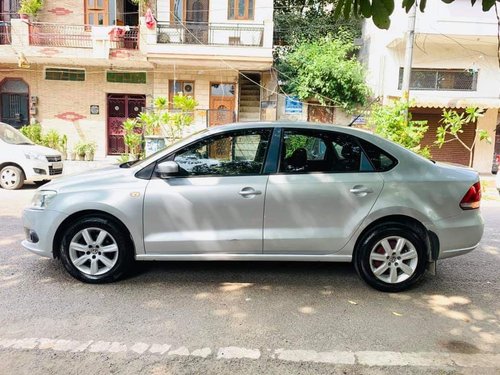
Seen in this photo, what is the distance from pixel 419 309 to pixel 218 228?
78.8 inches

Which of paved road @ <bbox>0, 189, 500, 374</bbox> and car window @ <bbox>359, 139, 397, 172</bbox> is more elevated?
car window @ <bbox>359, 139, 397, 172</bbox>

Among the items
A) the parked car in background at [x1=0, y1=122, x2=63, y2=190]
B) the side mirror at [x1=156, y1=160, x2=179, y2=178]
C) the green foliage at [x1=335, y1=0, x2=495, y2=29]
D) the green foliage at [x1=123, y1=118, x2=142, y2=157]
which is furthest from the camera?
the green foliage at [x1=123, y1=118, x2=142, y2=157]

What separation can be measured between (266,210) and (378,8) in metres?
2.07

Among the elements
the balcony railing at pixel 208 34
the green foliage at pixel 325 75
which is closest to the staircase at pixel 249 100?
the green foliage at pixel 325 75

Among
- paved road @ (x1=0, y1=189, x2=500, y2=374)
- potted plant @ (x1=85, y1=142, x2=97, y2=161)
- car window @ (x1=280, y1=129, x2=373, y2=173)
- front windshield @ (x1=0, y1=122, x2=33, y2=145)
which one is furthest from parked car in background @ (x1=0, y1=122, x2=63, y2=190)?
car window @ (x1=280, y1=129, x2=373, y2=173)

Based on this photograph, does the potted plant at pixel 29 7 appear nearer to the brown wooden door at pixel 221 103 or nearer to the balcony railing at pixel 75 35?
the balcony railing at pixel 75 35

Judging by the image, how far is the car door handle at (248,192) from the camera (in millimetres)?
4457

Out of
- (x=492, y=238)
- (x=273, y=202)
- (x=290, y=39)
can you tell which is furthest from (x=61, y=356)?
(x=290, y=39)

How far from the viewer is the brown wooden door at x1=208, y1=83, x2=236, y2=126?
59.3 feet

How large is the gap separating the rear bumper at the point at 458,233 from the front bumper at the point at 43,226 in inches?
144

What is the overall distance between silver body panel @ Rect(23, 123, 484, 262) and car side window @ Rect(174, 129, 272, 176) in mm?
115

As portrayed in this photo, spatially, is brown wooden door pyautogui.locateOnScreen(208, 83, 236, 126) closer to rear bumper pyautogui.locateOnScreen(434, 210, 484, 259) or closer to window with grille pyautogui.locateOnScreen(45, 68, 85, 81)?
window with grille pyautogui.locateOnScreen(45, 68, 85, 81)

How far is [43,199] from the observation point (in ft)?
15.1

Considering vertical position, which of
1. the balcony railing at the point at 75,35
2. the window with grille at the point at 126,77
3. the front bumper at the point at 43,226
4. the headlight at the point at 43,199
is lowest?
the front bumper at the point at 43,226
